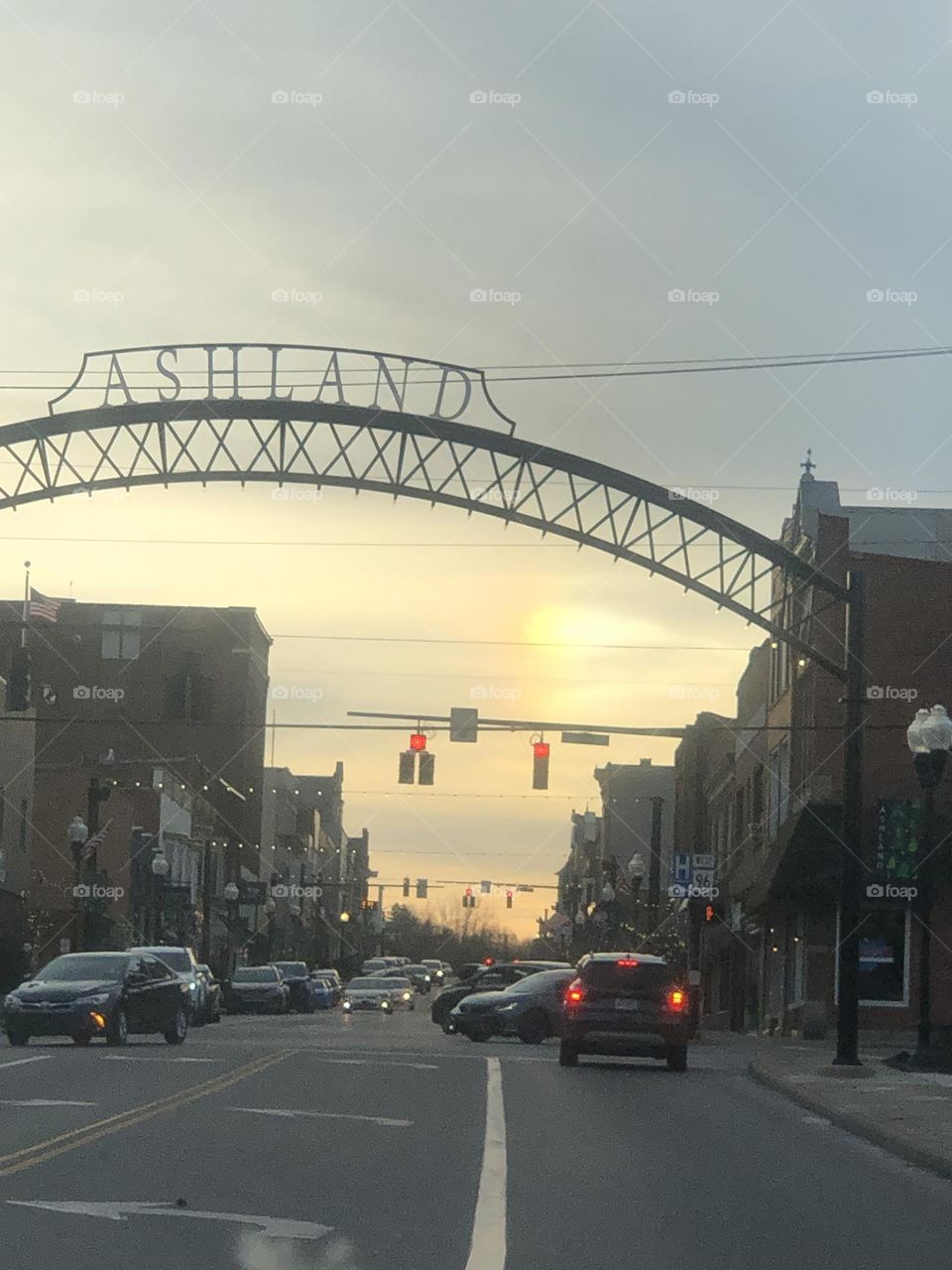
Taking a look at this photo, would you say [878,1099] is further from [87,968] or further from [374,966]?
[374,966]

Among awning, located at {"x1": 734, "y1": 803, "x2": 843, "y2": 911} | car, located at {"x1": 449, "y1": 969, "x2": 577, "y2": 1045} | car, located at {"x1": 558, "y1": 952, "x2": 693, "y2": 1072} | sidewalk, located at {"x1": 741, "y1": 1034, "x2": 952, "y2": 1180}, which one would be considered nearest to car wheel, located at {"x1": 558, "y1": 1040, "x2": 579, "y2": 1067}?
car, located at {"x1": 558, "y1": 952, "x2": 693, "y2": 1072}

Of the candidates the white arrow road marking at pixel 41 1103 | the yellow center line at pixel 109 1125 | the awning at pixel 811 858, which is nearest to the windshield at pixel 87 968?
the yellow center line at pixel 109 1125

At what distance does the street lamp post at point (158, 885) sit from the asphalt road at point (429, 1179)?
39252 millimetres

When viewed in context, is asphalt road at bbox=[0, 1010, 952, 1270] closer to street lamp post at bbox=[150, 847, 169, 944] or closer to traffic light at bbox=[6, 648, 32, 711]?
traffic light at bbox=[6, 648, 32, 711]

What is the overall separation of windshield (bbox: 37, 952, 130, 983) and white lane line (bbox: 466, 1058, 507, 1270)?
12551 millimetres

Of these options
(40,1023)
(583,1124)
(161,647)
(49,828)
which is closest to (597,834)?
(161,647)

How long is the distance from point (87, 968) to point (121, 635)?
290 feet

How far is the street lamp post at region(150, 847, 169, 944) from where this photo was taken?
63.6 metres

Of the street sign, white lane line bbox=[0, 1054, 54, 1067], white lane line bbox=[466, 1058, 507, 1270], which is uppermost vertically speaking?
the street sign

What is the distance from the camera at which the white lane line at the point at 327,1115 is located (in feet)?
58.5

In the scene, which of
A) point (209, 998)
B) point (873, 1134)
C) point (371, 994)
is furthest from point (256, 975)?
point (873, 1134)

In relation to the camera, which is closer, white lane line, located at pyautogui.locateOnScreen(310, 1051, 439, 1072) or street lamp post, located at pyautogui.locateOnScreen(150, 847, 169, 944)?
white lane line, located at pyautogui.locateOnScreen(310, 1051, 439, 1072)

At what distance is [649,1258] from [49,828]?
75591 millimetres

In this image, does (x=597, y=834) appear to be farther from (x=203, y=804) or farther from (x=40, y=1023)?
(x=40, y=1023)
